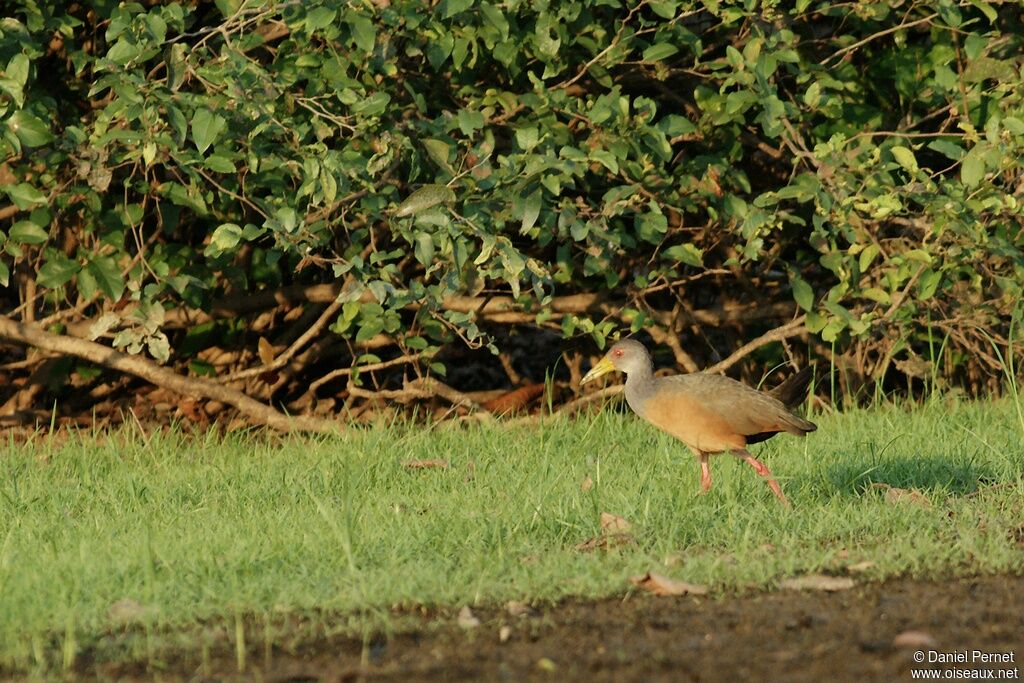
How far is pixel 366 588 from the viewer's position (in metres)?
4.35

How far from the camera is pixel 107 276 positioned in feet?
22.1

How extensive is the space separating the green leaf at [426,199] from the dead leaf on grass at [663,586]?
79.8 inches

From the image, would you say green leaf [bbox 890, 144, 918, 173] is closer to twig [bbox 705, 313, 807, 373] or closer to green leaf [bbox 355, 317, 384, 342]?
twig [bbox 705, 313, 807, 373]

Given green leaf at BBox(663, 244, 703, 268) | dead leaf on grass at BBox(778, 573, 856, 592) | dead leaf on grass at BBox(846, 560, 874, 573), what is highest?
green leaf at BBox(663, 244, 703, 268)

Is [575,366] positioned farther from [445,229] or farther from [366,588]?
[366,588]

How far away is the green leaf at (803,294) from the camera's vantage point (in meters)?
7.58

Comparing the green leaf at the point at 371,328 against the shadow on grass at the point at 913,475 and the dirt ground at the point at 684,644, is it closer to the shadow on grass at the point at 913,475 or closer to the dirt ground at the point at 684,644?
the shadow on grass at the point at 913,475

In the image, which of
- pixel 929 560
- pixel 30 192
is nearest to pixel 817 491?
pixel 929 560

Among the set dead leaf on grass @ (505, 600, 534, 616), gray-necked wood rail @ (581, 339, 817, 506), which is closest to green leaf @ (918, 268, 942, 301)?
gray-necked wood rail @ (581, 339, 817, 506)

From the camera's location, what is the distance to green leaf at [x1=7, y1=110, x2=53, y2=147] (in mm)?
5781

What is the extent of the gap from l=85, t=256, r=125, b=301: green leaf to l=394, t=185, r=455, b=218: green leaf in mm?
1571

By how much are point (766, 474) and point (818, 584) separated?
1.26 m

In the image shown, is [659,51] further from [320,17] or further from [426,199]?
[320,17]

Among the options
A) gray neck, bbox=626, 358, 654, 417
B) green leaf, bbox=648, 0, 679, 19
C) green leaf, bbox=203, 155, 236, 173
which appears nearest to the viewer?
green leaf, bbox=203, 155, 236, 173
